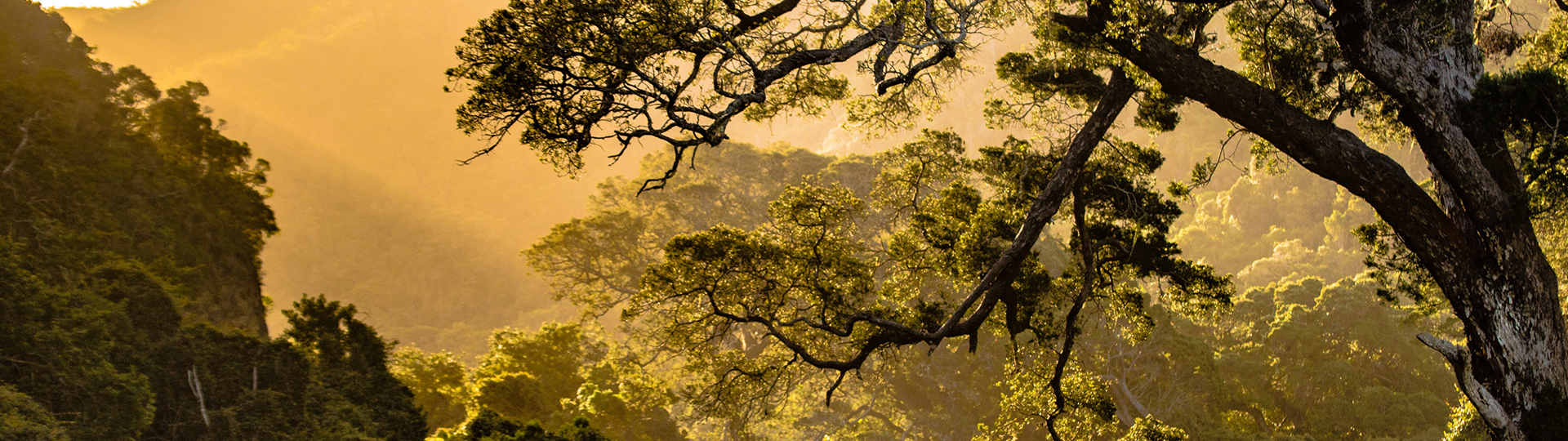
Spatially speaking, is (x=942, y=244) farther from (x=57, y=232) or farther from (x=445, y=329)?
(x=445, y=329)

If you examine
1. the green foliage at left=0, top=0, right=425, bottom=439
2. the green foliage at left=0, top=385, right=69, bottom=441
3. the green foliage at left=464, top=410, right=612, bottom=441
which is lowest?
the green foliage at left=0, top=385, right=69, bottom=441

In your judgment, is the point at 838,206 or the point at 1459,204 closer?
the point at 1459,204

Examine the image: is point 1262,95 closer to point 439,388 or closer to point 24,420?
point 24,420

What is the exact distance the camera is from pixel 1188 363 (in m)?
18.5

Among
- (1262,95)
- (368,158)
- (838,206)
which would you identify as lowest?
(838,206)

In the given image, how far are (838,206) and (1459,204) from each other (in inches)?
223

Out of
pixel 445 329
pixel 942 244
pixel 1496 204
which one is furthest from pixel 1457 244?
pixel 445 329

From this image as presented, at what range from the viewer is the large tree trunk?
230 inches

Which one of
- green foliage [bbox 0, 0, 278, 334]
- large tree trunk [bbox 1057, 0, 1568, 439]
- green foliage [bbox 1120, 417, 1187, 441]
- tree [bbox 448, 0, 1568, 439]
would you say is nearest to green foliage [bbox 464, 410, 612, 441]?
tree [bbox 448, 0, 1568, 439]

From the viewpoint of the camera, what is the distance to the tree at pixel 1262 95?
484cm

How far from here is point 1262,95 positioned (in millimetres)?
6391

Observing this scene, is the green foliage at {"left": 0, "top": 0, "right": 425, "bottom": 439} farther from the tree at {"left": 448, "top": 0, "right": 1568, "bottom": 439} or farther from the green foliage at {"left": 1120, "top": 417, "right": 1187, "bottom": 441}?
the green foliage at {"left": 1120, "top": 417, "right": 1187, "bottom": 441}

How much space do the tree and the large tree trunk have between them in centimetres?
2

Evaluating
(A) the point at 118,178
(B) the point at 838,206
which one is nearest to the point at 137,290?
(A) the point at 118,178
